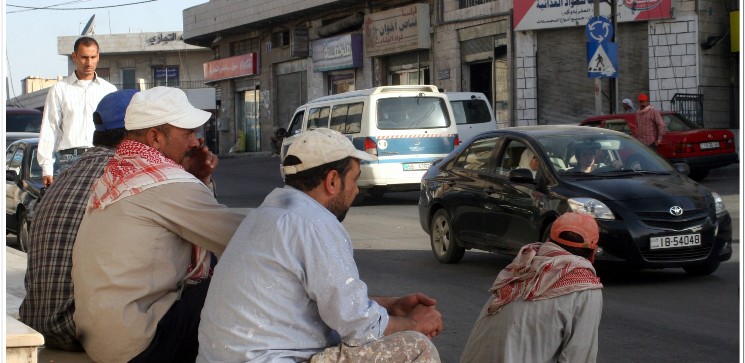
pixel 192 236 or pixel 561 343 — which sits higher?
pixel 192 236

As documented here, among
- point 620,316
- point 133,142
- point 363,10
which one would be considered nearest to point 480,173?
point 620,316

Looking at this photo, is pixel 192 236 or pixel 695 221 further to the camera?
pixel 695 221

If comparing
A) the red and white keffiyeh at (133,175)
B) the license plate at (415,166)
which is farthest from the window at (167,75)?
the red and white keffiyeh at (133,175)

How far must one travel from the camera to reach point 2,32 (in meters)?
3.78

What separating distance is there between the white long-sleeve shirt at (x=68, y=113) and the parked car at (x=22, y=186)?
4.60m

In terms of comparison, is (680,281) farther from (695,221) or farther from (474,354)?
(474,354)

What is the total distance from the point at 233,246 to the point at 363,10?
34869 mm

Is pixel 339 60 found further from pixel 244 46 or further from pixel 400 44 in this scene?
pixel 244 46

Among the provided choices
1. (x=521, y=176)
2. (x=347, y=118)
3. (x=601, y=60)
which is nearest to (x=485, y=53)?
(x=601, y=60)

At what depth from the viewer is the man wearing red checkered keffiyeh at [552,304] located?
4816mm

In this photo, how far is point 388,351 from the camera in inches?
144

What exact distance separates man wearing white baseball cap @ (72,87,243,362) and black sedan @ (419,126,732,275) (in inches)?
232

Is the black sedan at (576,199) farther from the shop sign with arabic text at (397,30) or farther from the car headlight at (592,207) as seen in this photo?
the shop sign with arabic text at (397,30)

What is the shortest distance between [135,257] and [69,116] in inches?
179
